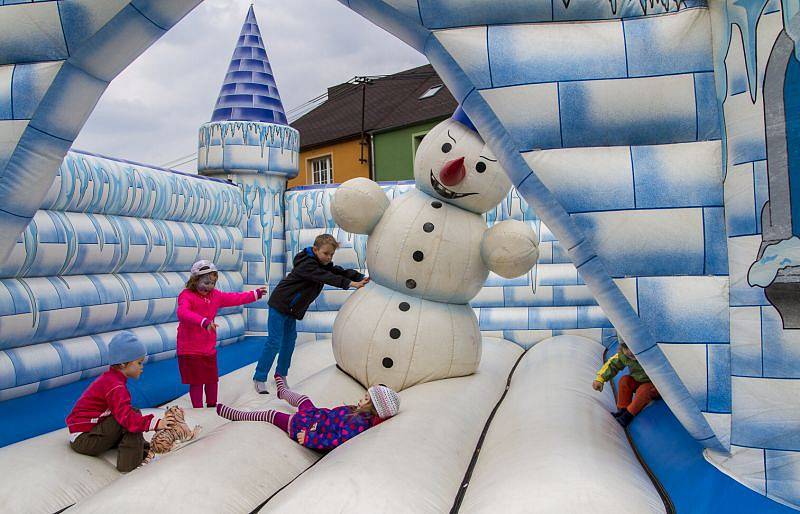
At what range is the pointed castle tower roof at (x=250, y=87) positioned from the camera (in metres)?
4.34

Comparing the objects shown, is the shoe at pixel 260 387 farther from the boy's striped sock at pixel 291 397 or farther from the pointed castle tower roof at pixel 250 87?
the pointed castle tower roof at pixel 250 87

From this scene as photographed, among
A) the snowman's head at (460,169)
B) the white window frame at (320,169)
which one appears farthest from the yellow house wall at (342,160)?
the snowman's head at (460,169)

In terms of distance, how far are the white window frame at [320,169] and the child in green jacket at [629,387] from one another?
869cm

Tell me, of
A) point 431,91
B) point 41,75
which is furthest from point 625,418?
point 431,91

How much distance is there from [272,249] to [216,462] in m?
2.68

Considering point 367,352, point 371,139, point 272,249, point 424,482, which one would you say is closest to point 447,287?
point 367,352

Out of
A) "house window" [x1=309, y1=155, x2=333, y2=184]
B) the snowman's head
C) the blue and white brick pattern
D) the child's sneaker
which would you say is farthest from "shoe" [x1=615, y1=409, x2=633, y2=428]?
"house window" [x1=309, y1=155, x2=333, y2=184]

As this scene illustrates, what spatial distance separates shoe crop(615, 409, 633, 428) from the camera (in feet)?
7.37

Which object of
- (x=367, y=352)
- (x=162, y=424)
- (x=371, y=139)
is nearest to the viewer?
(x=162, y=424)

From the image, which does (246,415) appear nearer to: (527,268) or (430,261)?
(430,261)

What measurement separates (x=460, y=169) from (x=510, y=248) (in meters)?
0.36

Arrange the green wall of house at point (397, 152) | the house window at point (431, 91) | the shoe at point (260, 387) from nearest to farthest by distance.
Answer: the shoe at point (260, 387) < the green wall of house at point (397, 152) < the house window at point (431, 91)

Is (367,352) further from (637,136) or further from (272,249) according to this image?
(272,249)

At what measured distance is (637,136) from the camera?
65.4 inches
